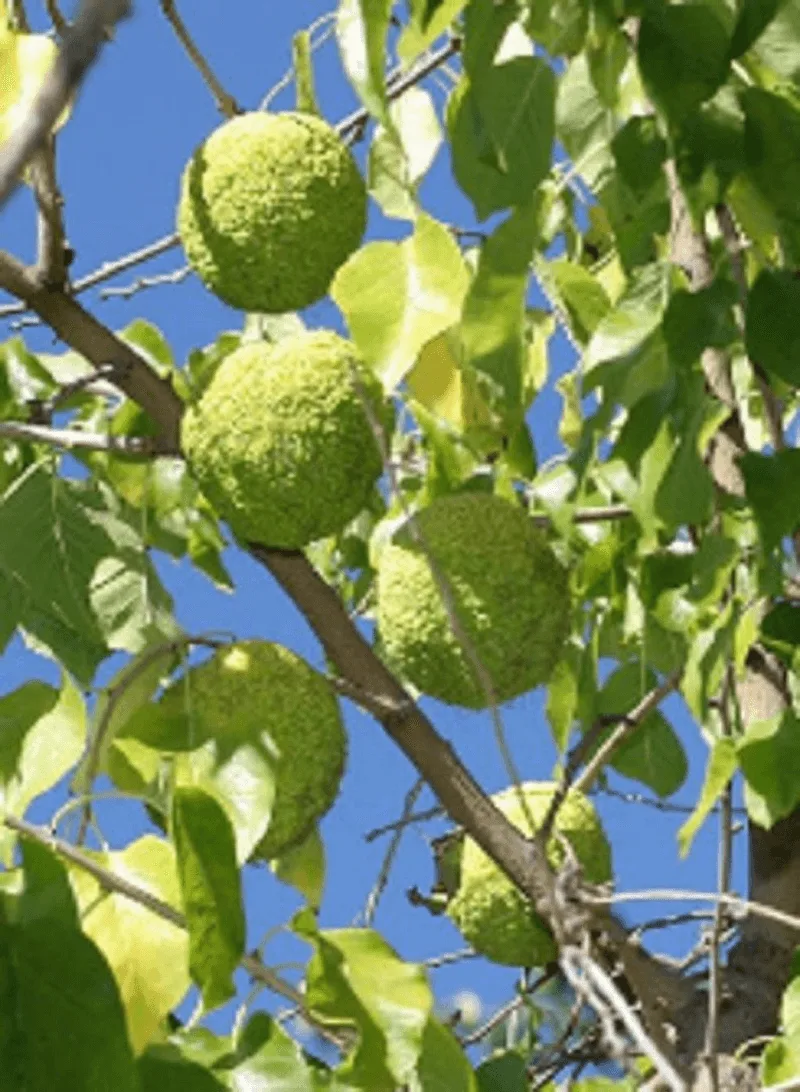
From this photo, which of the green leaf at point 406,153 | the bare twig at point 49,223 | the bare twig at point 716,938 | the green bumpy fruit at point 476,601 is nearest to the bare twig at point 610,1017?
the bare twig at point 716,938

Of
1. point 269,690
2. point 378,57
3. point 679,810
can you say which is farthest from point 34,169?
point 679,810

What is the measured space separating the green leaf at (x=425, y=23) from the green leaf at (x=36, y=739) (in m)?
0.52

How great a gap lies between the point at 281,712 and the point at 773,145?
0.50 m

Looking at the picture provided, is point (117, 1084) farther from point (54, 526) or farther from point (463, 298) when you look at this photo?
point (54, 526)

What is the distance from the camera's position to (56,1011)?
1.15m

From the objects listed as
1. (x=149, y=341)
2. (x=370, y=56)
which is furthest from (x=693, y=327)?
(x=149, y=341)

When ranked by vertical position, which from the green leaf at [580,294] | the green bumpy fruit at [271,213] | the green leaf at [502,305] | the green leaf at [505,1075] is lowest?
the green leaf at [505,1075]

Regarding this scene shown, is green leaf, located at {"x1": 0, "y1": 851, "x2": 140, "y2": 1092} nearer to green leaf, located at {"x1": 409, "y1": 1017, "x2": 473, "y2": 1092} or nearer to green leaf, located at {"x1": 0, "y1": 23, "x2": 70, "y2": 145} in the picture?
green leaf, located at {"x1": 409, "y1": 1017, "x2": 473, "y2": 1092}

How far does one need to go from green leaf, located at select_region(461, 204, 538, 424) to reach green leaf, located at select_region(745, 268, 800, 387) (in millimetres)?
160

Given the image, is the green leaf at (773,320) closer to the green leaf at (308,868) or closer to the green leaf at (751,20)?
the green leaf at (751,20)

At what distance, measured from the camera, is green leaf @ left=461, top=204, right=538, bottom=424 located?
145cm

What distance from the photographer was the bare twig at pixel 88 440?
5.07ft

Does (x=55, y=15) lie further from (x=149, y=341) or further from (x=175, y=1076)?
(x=175, y=1076)

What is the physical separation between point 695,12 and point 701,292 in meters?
0.18
